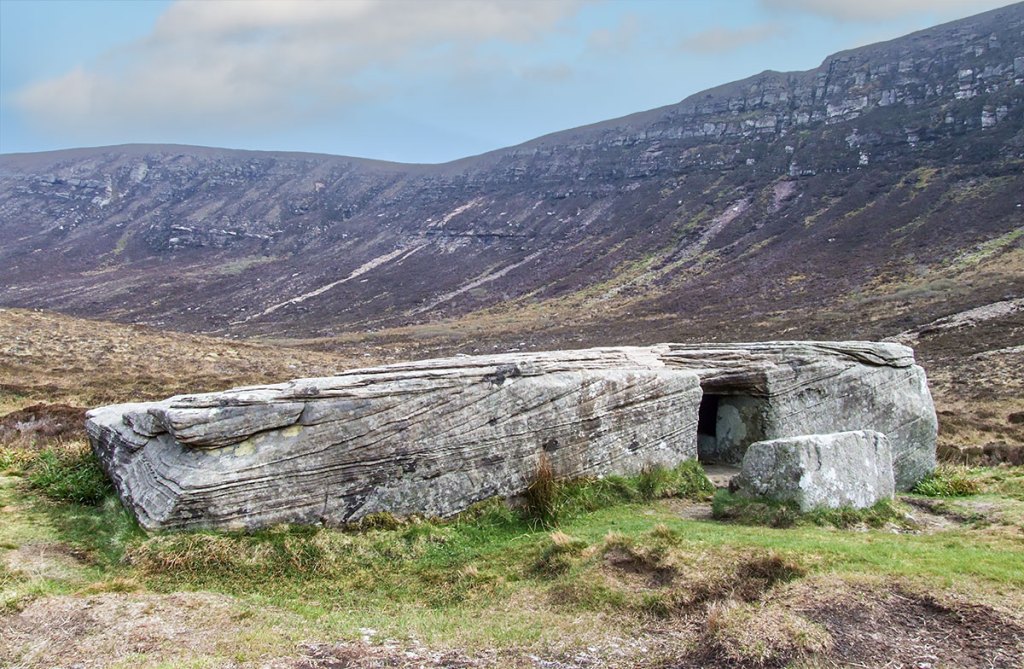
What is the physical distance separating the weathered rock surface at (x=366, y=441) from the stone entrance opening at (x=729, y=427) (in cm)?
398

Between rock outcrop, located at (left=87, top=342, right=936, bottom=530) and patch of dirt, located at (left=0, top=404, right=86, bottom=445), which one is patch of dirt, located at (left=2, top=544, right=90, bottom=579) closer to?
rock outcrop, located at (left=87, top=342, right=936, bottom=530)

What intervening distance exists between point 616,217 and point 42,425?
10942 centimetres

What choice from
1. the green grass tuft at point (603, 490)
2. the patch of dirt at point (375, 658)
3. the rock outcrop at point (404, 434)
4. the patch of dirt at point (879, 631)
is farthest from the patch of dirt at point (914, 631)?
the rock outcrop at point (404, 434)

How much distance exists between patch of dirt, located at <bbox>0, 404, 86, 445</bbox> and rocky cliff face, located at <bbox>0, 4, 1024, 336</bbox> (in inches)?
2319

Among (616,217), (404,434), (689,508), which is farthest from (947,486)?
(616,217)

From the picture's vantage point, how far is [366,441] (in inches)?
455

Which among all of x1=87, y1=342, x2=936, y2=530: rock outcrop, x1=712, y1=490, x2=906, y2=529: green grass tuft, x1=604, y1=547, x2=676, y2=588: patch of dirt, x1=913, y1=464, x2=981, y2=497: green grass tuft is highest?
x1=87, y1=342, x2=936, y2=530: rock outcrop

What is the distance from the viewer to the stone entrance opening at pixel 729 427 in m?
16.7

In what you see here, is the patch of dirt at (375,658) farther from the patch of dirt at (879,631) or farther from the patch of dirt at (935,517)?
the patch of dirt at (935,517)

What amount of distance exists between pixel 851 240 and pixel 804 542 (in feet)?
268

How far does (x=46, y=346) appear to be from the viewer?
105 ft

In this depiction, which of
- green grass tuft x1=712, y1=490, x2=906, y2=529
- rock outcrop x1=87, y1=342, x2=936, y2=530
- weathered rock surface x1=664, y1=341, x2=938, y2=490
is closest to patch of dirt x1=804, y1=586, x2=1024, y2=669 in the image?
green grass tuft x1=712, y1=490, x2=906, y2=529

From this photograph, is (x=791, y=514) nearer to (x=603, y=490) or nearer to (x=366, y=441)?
(x=603, y=490)

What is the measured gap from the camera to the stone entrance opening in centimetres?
1673
